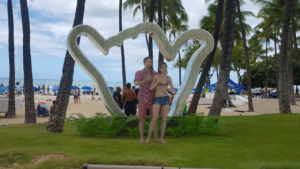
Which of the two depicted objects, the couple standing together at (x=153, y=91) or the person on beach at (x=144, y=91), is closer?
the couple standing together at (x=153, y=91)

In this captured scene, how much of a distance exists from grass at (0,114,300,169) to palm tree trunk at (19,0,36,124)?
14.0ft

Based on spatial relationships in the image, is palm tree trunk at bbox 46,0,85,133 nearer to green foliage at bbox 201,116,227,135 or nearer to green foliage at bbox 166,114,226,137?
green foliage at bbox 166,114,226,137

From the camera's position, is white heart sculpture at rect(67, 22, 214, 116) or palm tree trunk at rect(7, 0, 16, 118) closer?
white heart sculpture at rect(67, 22, 214, 116)

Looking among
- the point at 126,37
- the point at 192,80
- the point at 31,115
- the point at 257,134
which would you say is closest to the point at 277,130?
the point at 257,134

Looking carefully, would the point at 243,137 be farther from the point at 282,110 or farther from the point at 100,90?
the point at 282,110

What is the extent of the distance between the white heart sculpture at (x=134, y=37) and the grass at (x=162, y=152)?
143 cm

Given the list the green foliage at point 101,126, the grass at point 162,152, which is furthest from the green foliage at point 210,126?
the green foliage at point 101,126

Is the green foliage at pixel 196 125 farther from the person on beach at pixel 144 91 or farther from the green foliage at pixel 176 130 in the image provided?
the person on beach at pixel 144 91

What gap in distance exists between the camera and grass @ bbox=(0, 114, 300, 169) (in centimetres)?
465

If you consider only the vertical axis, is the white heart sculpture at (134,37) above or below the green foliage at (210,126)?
above

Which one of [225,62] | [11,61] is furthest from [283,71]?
[11,61]

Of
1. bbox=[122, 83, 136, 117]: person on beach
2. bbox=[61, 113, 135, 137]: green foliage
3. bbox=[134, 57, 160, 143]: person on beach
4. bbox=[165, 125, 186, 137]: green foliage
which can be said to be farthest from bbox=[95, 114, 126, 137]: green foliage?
bbox=[122, 83, 136, 117]: person on beach

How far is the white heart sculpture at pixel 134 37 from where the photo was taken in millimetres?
7078

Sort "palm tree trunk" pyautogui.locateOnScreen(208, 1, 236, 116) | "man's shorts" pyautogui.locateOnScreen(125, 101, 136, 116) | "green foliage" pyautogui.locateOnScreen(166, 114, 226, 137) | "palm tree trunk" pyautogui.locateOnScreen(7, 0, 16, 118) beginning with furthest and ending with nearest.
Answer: "palm tree trunk" pyautogui.locateOnScreen(7, 0, 16, 118), "man's shorts" pyautogui.locateOnScreen(125, 101, 136, 116), "palm tree trunk" pyautogui.locateOnScreen(208, 1, 236, 116), "green foliage" pyautogui.locateOnScreen(166, 114, 226, 137)
